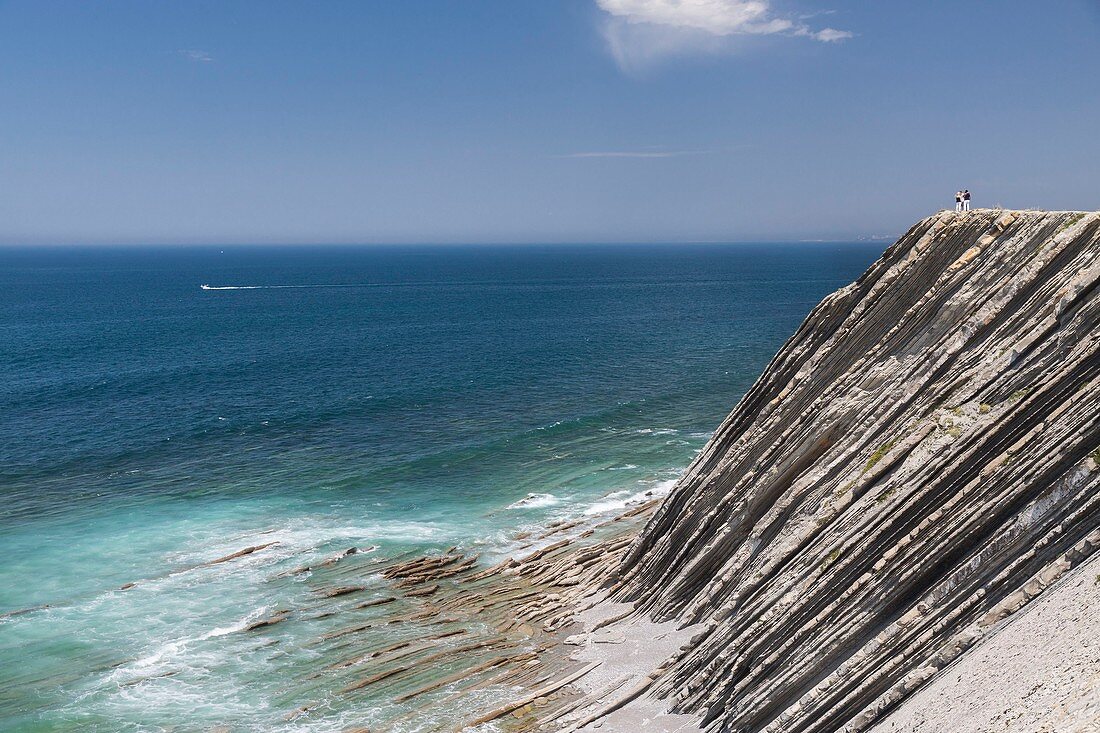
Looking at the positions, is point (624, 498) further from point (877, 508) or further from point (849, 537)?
point (877, 508)

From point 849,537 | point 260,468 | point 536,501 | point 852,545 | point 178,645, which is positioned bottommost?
point 178,645

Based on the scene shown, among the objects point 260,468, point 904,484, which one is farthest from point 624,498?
point 904,484

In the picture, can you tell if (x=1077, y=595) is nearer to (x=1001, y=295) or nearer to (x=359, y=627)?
(x=1001, y=295)

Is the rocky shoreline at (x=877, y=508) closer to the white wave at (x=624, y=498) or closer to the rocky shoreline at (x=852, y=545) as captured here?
the rocky shoreline at (x=852, y=545)

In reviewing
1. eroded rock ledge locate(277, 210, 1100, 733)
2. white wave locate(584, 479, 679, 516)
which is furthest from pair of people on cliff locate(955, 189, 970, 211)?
white wave locate(584, 479, 679, 516)

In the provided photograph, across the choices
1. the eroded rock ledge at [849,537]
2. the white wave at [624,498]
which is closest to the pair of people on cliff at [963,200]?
the eroded rock ledge at [849,537]

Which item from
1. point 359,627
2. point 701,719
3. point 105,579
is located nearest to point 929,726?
point 701,719

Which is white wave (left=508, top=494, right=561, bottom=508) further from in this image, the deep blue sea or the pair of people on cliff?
the pair of people on cliff
